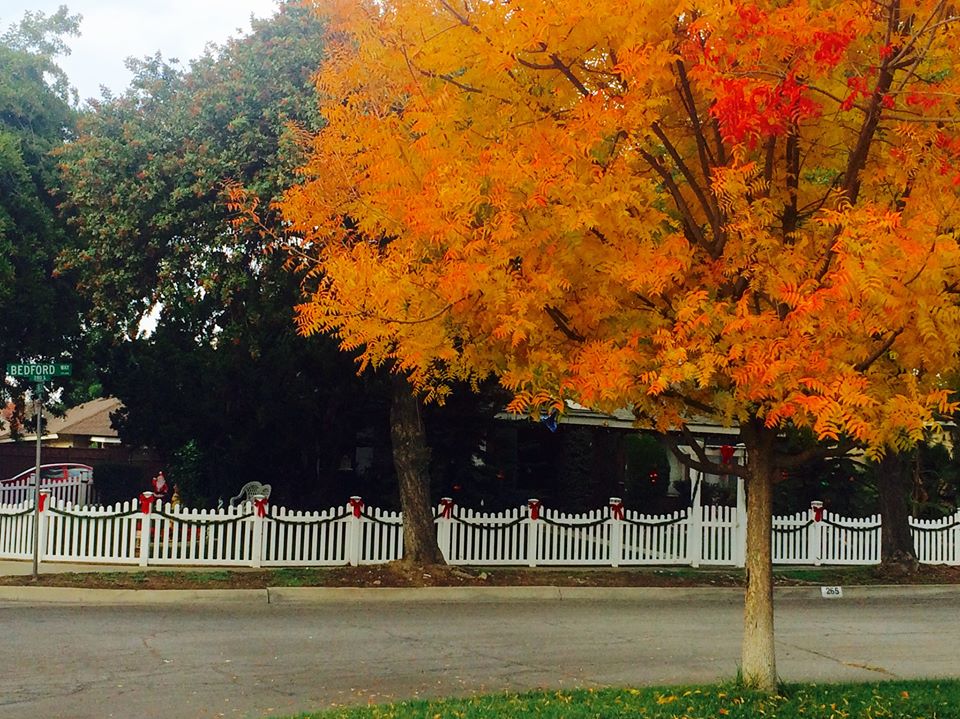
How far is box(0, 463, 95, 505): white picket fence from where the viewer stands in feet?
80.8

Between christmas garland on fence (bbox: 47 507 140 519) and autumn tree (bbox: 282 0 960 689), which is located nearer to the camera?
autumn tree (bbox: 282 0 960 689)

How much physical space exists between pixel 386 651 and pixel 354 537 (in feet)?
20.9

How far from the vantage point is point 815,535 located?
20.5 m

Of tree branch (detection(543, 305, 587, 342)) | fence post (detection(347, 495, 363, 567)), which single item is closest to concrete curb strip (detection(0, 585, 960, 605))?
fence post (detection(347, 495, 363, 567))

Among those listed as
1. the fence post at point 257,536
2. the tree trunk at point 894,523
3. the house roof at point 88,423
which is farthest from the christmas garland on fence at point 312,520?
the house roof at point 88,423

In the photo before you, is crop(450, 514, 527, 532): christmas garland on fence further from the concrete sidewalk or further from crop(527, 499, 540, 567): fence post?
the concrete sidewalk

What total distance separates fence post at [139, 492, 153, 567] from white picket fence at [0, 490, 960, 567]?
1 cm

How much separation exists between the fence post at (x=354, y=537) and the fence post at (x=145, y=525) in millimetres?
2957

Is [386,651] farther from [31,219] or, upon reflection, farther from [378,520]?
[31,219]

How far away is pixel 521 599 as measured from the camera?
15789mm

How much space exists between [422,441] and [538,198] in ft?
33.0

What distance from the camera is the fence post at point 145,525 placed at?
53.9 ft

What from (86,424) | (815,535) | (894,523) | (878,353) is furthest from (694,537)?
(86,424)

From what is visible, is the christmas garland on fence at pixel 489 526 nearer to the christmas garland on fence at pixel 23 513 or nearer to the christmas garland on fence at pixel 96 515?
the christmas garland on fence at pixel 96 515
